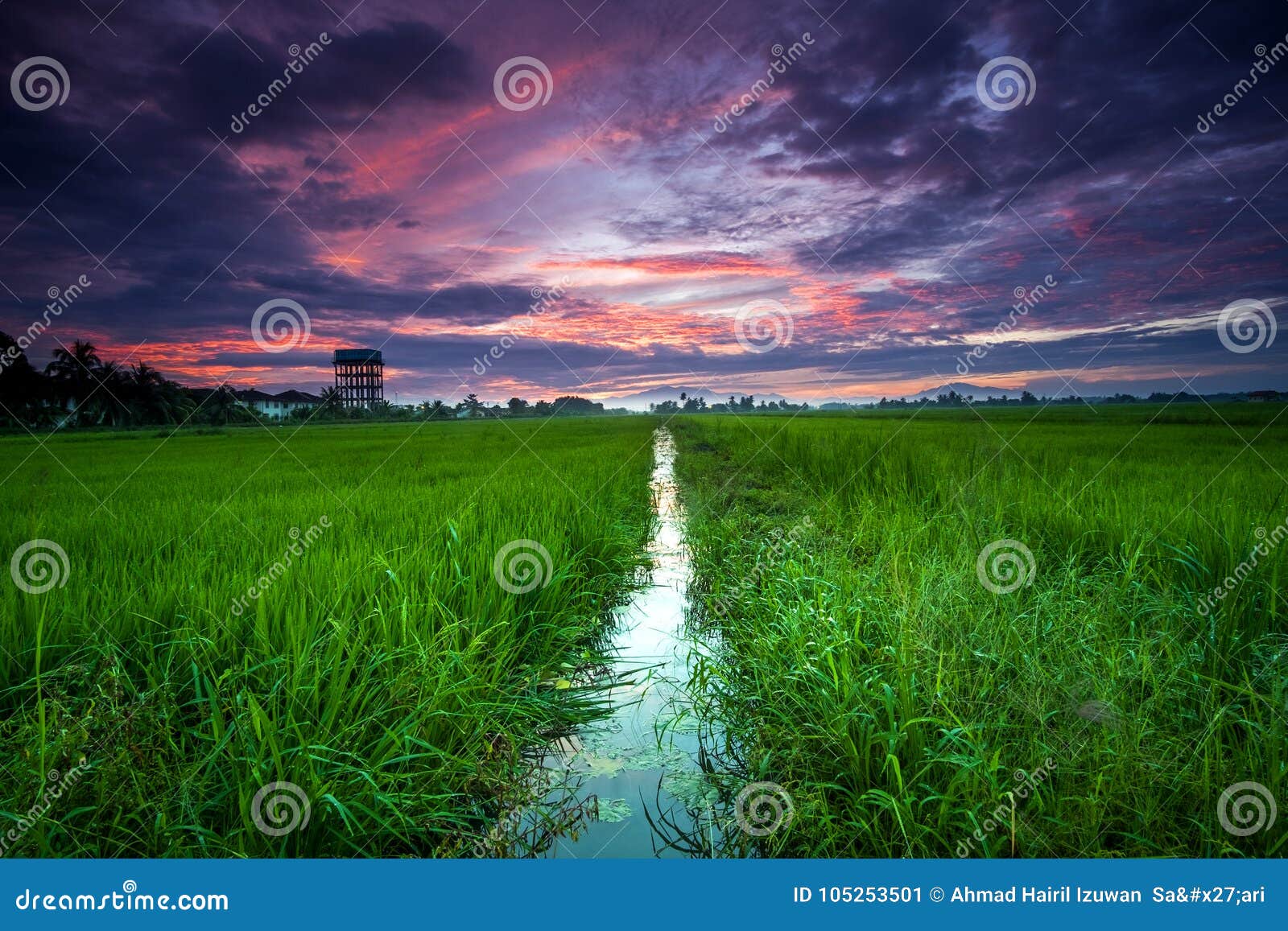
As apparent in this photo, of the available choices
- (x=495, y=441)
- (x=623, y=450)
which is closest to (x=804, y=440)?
(x=623, y=450)

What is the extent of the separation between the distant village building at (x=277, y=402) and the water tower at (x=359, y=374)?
33.0ft

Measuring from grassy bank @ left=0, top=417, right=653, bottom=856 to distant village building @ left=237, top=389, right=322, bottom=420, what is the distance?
39.6 m

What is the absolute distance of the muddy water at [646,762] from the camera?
8.16 feet

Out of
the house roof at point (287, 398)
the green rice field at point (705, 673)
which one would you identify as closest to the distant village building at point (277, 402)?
the house roof at point (287, 398)

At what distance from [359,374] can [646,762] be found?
105ft

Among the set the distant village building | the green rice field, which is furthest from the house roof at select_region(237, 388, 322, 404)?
the green rice field

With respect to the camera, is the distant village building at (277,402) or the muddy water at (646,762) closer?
the muddy water at (646,762)

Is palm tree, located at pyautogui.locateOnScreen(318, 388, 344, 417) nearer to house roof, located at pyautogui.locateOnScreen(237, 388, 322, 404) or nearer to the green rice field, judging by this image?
house roof, located at pyautogui.locateOnScreen(237, 388, 322, 404)

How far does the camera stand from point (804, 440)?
14781mm

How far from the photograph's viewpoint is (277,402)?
45531 mm

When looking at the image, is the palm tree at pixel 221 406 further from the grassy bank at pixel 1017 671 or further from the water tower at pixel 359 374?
the grassy bank at pixel 1017 671

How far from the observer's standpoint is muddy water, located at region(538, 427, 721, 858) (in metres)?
2.49

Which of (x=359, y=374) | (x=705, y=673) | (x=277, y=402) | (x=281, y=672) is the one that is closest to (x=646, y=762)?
(x=705, y=673)
